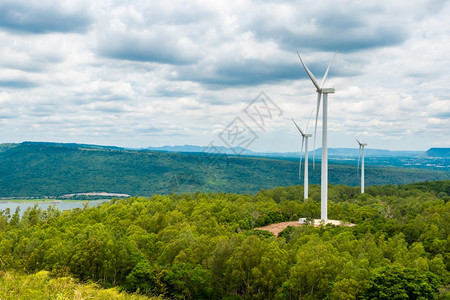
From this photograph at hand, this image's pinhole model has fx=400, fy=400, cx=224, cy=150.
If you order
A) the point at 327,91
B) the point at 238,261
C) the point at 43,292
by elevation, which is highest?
the point at 327,91

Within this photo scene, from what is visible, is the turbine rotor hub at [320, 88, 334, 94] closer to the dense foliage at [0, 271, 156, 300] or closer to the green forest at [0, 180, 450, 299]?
the green forest at [0, 180, 450, 299]

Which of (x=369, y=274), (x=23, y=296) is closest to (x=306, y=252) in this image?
(x=369, y=274)

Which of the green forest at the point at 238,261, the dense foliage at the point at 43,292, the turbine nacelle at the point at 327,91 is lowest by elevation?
the green forest at the point at 238,261

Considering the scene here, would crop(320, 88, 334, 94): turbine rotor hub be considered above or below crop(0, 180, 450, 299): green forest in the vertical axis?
above

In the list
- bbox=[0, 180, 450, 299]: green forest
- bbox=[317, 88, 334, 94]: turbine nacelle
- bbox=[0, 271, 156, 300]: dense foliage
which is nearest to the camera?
bbox=[0, 271, 156, 300]: dense foliage

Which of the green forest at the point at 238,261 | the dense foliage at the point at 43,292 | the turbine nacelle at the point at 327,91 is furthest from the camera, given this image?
the turbine nacelle at the point at 327,91

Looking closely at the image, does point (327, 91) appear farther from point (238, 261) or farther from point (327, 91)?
point (238, 261)

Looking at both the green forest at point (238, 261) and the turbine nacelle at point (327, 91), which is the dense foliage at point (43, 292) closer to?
the green forest at point (238, 261)

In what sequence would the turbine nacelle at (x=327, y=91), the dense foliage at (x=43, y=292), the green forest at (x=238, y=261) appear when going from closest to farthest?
the dense foliage at (x=43, y=292) → the green forest at (x=238, y=261) → the turbine nacelle at (x=327, y=91)

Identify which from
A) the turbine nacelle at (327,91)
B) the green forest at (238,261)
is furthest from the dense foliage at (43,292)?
the turbine nacelle at (327,91)

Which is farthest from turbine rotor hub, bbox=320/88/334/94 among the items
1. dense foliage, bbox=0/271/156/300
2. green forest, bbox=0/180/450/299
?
dense foliage, bbox=0/271/156/300

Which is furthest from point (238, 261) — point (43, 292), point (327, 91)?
point (327, 91)

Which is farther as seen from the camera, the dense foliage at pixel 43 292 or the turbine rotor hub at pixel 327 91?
the turbine rotor hub at pixel 327 91
